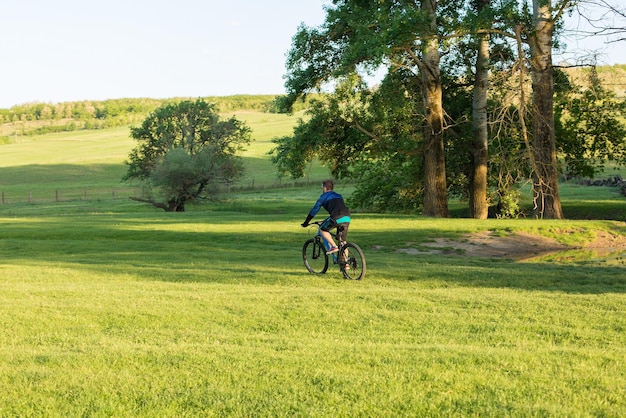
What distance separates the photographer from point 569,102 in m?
36.8

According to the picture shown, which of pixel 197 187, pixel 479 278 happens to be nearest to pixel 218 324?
pixel 479 278

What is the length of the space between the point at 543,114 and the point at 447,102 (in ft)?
24.1

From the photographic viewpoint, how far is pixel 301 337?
1020cm

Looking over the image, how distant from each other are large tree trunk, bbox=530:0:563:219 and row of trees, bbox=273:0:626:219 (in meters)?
0.05

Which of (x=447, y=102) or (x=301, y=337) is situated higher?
(x=447, y=102)

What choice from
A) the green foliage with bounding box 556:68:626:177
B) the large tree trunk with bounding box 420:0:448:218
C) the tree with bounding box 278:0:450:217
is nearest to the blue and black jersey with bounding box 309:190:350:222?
the tree with bounding box 278:0:450:217

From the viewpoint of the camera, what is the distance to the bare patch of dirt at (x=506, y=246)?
2655 cm

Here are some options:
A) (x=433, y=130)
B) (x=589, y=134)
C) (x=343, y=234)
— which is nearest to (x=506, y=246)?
(x=433, y=130)

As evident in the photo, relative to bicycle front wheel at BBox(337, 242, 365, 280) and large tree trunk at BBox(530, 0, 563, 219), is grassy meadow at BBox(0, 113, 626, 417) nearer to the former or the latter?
bicycle front wheel at BBox(337, 242, 365, 280)

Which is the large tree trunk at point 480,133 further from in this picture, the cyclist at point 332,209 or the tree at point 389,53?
the cyclist at point 332,209

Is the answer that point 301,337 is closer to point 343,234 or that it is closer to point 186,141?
point 343,234

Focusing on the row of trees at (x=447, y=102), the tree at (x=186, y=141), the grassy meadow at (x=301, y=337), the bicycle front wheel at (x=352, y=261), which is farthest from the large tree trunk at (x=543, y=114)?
the tree at (x=186, y=141)

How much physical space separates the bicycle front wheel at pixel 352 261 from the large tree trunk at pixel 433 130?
17260mm

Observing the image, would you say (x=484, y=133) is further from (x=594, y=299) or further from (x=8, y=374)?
(x=8, y=374)
